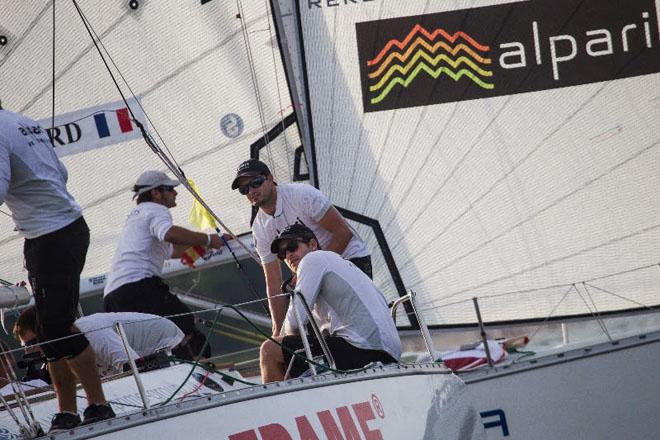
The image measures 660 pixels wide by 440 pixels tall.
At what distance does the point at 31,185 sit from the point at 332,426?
3.21 ft

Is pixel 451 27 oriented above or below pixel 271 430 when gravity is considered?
above

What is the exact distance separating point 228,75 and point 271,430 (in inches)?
153

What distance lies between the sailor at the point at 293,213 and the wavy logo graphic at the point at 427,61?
144 cm

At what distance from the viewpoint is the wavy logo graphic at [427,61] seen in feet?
21.3

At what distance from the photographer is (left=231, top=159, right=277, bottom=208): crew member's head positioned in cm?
516

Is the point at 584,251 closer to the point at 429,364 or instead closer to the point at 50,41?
the point at 429,364

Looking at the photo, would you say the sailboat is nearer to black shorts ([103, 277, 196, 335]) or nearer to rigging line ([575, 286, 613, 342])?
rigging line ([575, 286, 613, 342])

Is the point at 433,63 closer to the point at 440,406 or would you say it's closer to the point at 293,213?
the point at 293,213

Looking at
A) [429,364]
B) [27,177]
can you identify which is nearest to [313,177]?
[429,364]

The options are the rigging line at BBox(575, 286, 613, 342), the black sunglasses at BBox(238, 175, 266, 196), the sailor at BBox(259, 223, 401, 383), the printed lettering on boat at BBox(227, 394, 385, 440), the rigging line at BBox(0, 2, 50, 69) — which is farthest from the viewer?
the rigging line at BBox(0, 2, 50, 69)

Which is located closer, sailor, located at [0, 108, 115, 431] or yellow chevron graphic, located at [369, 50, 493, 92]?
sailor, located at [0, 108, 115, 431]

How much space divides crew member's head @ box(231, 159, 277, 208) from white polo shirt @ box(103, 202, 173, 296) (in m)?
0.36

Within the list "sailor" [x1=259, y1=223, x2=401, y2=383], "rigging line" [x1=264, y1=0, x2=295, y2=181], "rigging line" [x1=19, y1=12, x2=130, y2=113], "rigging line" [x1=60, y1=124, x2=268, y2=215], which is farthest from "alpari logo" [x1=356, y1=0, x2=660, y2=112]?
"sailor" [x1=259, y1=223, x2=401, y2=383]

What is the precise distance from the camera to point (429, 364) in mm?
4461
